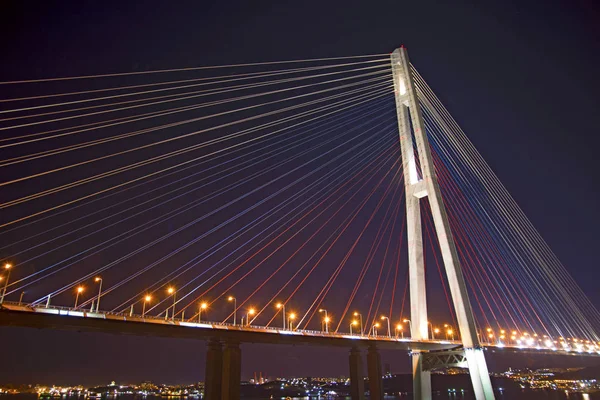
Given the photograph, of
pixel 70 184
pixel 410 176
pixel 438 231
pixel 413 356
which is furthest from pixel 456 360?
pixel 70 184

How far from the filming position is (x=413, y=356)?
3259 centimetres

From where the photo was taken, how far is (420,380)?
3086cm

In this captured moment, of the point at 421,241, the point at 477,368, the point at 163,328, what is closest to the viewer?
the point at 477,368

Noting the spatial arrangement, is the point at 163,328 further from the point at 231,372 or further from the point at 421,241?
the point at 421,241

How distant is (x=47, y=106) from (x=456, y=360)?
2585cm

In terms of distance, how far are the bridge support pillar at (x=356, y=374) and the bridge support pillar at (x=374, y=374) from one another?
0.86 metres

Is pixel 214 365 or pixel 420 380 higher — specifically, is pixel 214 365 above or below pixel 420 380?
above

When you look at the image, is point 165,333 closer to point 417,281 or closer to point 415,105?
point 417,281

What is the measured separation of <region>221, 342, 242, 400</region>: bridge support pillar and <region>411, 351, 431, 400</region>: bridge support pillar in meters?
12.5

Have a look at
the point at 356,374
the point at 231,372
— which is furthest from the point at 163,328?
the point at 356,374

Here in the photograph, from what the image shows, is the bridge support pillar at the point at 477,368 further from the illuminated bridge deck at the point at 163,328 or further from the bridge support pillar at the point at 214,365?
the bridge support pillar at the point at 214,365

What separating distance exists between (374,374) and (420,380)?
1275cm

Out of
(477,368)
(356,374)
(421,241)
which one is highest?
(421,241)

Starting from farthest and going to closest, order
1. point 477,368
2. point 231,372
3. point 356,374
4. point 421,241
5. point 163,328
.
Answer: point 356,374 < point 231,372 < point 421,241 < point 163,328 < point 477,368
